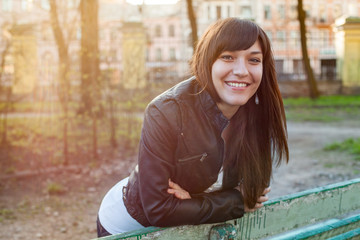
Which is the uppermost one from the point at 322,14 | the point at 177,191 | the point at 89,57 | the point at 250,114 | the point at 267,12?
the point at 267,12

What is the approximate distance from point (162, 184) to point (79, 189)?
4.05 m

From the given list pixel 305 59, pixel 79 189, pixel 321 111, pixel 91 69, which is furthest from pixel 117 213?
pixel 305 59

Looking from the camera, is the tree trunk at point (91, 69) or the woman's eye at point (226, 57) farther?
the tree trunk at point (91, 69)

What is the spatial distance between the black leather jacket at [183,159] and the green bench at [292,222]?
5cm

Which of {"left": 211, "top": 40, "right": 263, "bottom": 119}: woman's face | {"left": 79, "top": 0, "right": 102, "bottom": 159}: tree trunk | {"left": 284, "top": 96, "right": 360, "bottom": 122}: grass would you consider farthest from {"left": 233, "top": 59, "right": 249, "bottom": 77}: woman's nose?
{"left": 284, "top": 96, "right": 360, "bottom": 122}: grass

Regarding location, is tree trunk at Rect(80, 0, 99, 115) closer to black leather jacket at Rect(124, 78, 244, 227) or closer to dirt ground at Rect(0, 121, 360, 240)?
dirt ground at Rect(0, 121, 360, 240)

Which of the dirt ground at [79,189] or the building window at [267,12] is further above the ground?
the building window at [267,12]

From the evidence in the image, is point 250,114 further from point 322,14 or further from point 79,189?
point 322,14

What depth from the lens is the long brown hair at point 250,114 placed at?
1.75m

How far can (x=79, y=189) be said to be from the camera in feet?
18.0

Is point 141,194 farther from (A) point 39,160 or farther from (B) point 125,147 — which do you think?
(B) point 125,147

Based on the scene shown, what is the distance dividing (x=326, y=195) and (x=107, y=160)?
197 inches

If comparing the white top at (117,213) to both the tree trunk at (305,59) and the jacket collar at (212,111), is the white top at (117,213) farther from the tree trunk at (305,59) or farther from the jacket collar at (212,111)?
the tree trunk at (305,59)

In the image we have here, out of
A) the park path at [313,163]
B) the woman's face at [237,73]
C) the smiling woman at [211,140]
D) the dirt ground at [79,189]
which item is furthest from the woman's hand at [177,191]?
the park path at [313,163]
